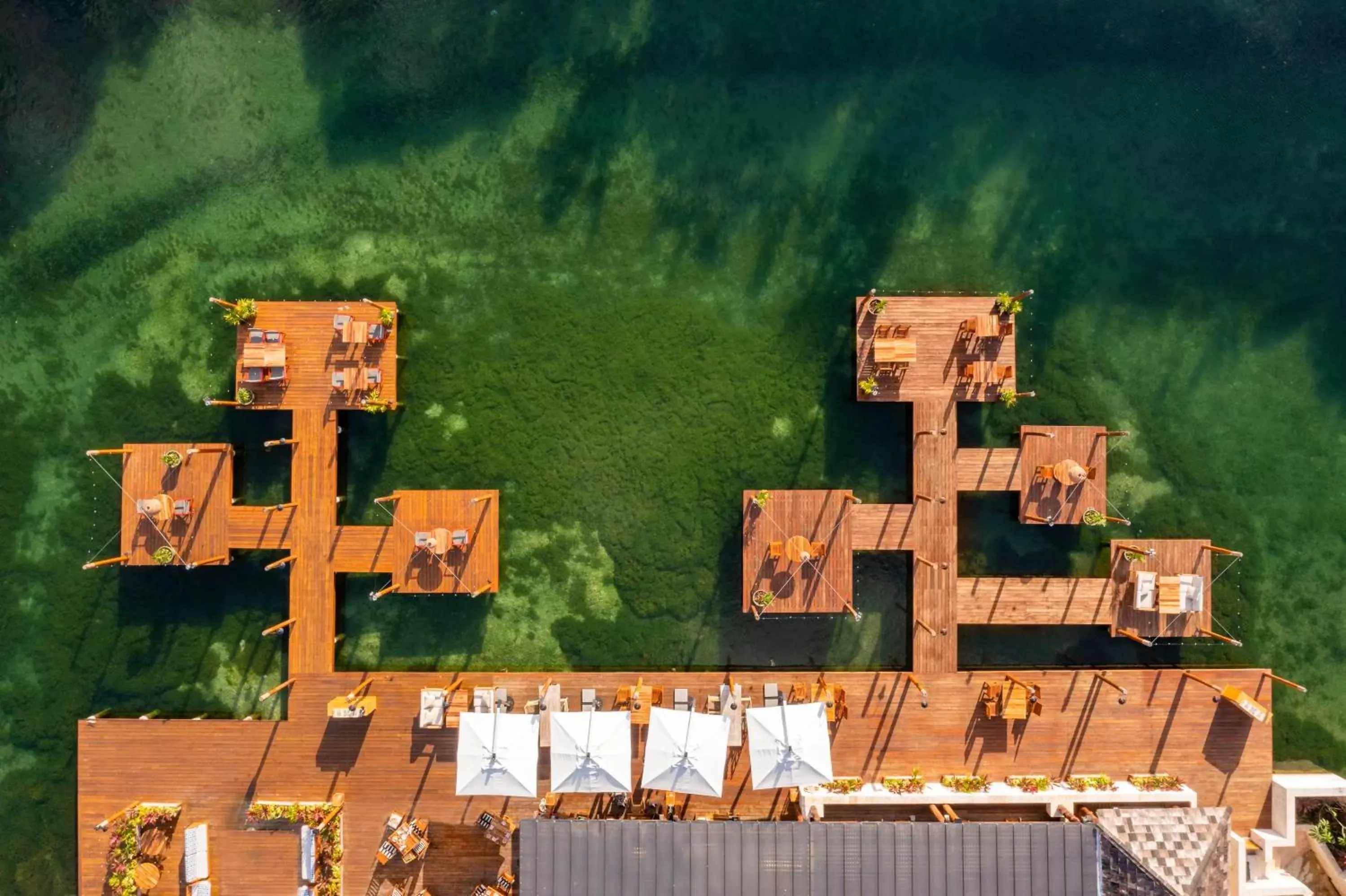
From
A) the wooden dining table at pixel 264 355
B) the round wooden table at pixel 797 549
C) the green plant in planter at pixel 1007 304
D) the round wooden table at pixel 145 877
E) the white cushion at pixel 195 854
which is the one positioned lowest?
the round wooden table at pixel 145 877

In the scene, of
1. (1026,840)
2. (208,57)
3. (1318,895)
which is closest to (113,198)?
(208,57)

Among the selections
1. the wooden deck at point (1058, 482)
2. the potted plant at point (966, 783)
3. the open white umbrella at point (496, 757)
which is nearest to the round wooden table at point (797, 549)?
the wooden deck at point (1058, 482)

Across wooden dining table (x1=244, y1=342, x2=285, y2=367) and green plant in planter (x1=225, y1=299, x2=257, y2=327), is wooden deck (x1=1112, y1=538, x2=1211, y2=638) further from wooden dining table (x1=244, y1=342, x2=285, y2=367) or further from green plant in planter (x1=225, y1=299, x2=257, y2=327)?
green plant in planter (x1=225, y1=299, x2=257, y2=327)

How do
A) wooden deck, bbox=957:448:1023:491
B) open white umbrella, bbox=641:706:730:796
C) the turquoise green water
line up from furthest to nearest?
the turquoise green water < wooden deck, bbox=957:448:1023:491 < open white umbrella, bbox=641:706:730:796

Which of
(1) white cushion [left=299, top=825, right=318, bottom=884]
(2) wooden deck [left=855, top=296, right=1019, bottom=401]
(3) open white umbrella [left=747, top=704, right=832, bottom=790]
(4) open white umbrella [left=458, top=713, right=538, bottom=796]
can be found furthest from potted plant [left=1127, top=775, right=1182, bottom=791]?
(1) white cushion [left=299, top=825, right=318, bottom=884]

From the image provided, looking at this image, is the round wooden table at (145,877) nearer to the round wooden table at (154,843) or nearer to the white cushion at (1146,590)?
the round wooden table at (154,843)

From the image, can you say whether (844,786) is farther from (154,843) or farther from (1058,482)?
(154,843)
